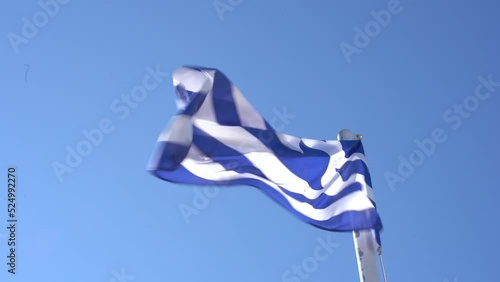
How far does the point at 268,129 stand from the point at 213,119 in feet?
2.58

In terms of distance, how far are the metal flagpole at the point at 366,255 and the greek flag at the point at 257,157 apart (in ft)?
1.51

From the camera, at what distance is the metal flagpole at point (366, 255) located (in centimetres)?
649

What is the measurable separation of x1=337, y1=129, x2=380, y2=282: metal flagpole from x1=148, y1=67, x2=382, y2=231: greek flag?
0.46m

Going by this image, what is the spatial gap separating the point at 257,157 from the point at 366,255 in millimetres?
2100

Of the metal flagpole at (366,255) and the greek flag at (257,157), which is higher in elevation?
the greek flag at (257,157)

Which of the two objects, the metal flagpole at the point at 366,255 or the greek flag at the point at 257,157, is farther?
the greek flag at the point at 257,157

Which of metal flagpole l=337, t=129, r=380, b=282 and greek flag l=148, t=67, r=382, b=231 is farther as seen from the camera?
→ greek flag l=148, t=67, r=382, b=231

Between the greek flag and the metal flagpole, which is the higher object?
the greek flag

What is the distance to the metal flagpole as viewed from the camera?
649 centimetres

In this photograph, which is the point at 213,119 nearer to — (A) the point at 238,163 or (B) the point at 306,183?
(A) the point at 238,163

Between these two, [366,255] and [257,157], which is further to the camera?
[257,157]

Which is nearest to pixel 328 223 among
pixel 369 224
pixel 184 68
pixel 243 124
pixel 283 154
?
pixel 369 224

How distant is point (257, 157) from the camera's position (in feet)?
26.7

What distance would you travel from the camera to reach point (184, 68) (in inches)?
321
